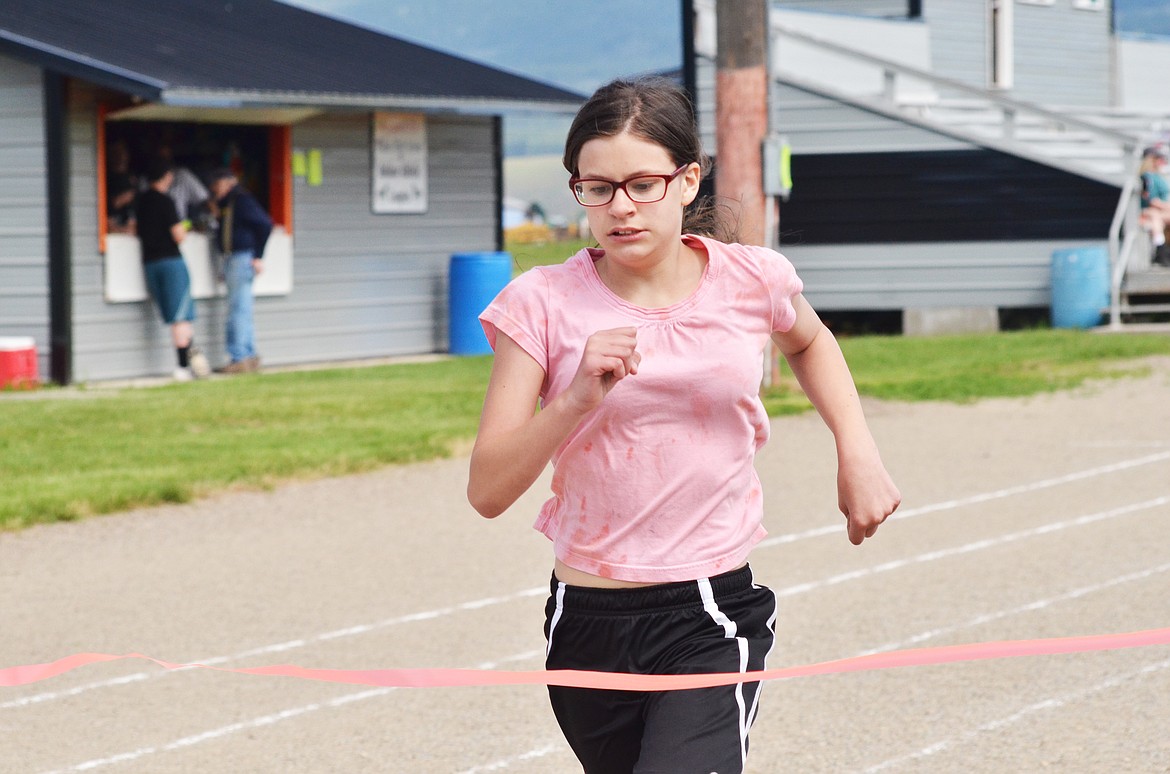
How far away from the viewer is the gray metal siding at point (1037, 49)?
29.3 m

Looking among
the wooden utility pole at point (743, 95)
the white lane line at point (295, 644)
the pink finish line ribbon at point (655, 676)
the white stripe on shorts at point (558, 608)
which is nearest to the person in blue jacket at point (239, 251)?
the wooden utility pole at point (743, 95)

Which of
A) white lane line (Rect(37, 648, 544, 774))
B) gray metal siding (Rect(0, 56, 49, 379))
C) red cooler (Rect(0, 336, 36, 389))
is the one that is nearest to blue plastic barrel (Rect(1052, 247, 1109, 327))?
gray metal siding (Rect(0, 56, 49, 379))

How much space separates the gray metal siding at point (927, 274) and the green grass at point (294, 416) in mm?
2501

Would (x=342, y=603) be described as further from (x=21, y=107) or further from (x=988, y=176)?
(x=988, y=176)

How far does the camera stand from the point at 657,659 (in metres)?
3.29

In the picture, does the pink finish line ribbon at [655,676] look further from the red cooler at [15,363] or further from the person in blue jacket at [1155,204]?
the person in blue jacket at [1155,204]

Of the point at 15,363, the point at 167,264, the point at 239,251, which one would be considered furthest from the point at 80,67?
the point at 15,363

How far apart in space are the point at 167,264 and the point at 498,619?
33.7 ft

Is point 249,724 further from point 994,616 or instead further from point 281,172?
point 281,172

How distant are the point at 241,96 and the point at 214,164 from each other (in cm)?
235

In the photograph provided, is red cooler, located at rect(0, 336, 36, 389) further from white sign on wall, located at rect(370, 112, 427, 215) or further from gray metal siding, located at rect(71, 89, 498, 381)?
white sign on wall, located at rect(370, 112, 427, 215)

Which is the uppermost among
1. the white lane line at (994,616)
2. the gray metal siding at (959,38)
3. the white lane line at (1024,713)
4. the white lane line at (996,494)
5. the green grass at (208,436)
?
the gray metal siding at (959,38)

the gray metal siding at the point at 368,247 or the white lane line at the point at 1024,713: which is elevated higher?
the gray metal siding at the point at 368,247

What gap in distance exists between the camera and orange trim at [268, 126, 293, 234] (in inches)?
729
